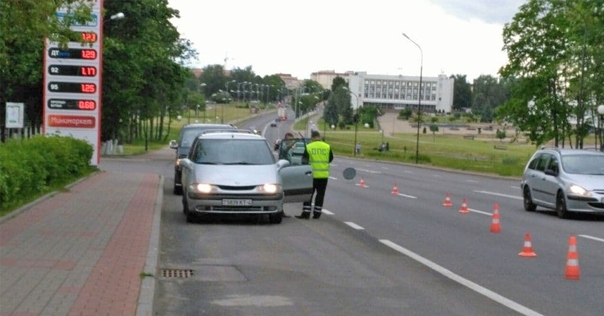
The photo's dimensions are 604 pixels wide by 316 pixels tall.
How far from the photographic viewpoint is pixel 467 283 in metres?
12.0

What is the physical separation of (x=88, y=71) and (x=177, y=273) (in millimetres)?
27004

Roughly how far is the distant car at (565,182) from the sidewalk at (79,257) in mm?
8678

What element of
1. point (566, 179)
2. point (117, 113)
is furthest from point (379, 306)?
point (117, 113)

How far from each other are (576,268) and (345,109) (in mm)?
161525

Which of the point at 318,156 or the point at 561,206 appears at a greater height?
the point at 318,156

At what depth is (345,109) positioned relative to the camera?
174 metres

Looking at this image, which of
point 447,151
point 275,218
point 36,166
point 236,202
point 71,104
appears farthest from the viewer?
point 447,151

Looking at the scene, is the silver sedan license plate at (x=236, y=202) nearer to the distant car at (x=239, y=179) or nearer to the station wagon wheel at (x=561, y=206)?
the distant car at (x=239, y=179)

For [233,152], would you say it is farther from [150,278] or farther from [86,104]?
[86,104]

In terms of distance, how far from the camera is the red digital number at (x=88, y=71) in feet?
126

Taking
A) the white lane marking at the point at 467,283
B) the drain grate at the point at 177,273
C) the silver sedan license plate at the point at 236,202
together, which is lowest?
the drain grate at the point at 177,273

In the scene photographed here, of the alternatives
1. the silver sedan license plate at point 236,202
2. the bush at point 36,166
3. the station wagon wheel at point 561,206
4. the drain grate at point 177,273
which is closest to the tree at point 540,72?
the bush at point 36,166

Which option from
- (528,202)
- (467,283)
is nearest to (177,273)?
(467,283)

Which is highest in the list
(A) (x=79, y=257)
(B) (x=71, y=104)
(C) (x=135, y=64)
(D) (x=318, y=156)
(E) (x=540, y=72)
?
(E) (x=540, y=72)
